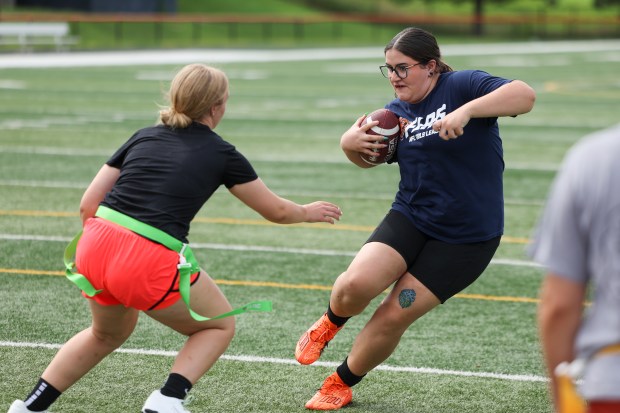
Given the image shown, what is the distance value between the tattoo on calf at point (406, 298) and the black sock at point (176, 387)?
110cm

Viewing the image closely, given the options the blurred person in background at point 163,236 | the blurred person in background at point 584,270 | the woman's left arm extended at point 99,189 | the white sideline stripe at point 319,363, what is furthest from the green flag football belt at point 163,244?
the blurred person in background at point 584,270

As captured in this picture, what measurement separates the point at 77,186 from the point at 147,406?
792 cm

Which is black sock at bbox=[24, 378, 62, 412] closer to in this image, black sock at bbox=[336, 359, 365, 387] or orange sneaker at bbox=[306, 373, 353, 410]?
orange sneaker at bbox=[306, 373, 353, 410]

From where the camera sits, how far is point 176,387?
Result: 174 inches

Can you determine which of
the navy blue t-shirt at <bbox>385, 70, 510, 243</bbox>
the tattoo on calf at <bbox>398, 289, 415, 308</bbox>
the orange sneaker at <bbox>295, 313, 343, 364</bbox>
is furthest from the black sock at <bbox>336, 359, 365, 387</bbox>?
the navy blue t-shirt at <bbox>385, 70, 510, 243</bbox>

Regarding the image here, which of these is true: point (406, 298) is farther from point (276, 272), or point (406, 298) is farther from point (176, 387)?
point (276, 272)

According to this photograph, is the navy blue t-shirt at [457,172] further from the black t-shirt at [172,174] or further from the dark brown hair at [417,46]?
the black t-shirt at [172,174]

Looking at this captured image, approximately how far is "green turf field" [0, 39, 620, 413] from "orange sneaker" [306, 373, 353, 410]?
Answer: 0.33 ft

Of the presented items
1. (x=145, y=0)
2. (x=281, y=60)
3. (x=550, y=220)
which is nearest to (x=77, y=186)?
(x=550, y=220)

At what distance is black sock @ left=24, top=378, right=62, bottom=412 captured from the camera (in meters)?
4.58

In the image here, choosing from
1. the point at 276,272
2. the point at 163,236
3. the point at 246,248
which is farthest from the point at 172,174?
the point at 246,248

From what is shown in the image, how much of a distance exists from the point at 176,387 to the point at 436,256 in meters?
1.41

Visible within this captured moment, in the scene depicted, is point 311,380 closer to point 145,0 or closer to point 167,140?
point 167,140

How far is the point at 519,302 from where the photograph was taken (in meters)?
7.54
